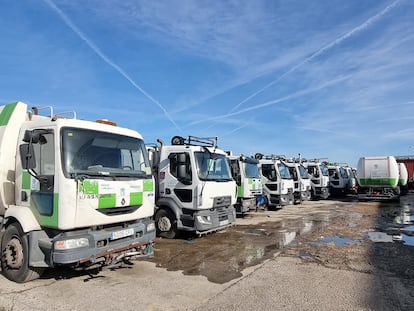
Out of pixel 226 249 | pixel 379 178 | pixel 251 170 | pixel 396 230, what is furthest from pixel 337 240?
pixel 379 178

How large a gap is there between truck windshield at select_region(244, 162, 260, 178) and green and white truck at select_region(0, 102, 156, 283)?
737 cm

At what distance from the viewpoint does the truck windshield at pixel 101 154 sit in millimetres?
5105

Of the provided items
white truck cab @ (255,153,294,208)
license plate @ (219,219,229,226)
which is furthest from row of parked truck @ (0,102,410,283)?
white truck cab @ (255,153,294,208)

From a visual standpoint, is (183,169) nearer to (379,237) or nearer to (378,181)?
(379,237)

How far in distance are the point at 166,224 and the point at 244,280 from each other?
3.79m

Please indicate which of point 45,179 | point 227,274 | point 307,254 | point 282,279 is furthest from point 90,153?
point 307,254

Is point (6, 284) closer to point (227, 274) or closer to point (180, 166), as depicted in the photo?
point (227, 274)

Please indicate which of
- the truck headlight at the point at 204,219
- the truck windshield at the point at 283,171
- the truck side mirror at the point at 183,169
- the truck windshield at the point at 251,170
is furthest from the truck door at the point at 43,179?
the truck windshield at the point at 283,171

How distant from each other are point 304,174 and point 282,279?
15531 mm

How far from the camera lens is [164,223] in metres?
9.05

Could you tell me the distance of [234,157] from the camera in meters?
13.0

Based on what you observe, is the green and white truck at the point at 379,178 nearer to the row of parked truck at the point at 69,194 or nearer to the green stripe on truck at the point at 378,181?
the green stripe on truck at the point at 378,181

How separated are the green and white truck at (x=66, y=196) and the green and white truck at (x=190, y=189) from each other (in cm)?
249

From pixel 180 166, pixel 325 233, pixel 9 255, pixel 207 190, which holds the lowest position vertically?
pixel 325 233
